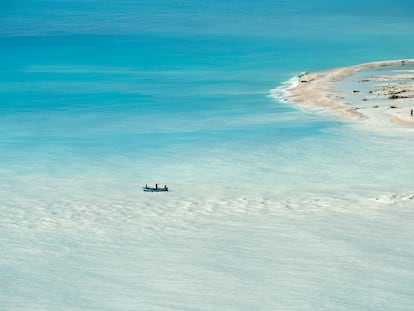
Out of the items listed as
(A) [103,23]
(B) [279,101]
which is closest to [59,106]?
(B) [279,101]

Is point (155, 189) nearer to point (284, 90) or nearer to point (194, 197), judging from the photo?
point (194, 197)

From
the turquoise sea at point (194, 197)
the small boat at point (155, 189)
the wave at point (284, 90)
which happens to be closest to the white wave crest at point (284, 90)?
the wave at point (284, 90)

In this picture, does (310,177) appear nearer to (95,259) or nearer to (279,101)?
(95,259)

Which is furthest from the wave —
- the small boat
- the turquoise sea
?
the small boat

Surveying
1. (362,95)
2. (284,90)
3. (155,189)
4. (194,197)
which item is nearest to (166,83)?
(284,90)

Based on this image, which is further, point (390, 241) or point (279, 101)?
point (279, 101)

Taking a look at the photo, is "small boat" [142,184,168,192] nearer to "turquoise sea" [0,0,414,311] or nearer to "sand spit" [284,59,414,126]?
"turquoise sea" [0,0,414,311]

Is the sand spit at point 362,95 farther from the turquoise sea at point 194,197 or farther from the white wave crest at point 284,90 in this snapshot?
the turquoise sea at point 194,197
